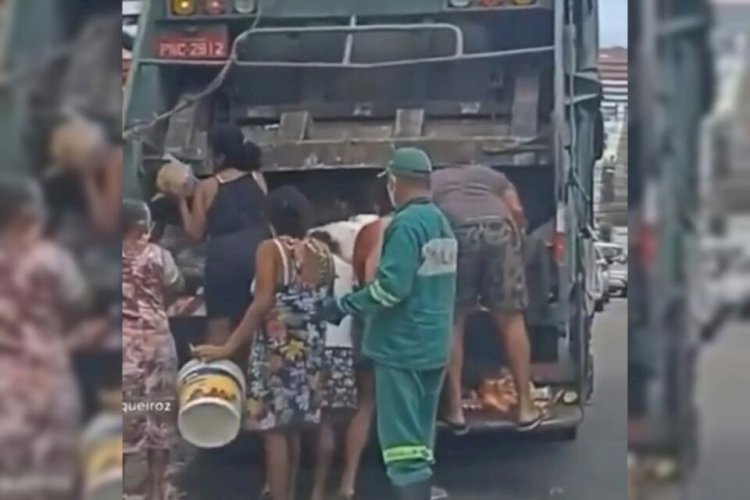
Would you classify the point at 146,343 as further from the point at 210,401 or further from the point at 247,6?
the point at 247,6

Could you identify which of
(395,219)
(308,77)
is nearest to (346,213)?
(395,219)

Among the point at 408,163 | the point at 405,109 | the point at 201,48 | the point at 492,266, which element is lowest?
the point at 492,266

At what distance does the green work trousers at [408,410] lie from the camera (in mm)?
3982

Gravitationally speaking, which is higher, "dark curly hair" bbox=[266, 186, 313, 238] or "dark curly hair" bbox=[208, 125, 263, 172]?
"dark curly hair" bbox=[208, 125, 263, 172]

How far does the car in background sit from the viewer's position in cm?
389

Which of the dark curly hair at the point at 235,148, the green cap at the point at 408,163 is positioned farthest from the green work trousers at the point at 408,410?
the dark curly hair at the point at 235,148

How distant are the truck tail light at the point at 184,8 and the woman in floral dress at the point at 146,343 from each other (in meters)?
0.57

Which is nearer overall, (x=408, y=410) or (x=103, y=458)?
(x=408, y=410)

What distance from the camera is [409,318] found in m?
3.97

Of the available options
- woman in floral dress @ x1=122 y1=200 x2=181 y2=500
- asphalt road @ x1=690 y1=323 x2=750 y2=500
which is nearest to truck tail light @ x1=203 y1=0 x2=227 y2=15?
woman in floral dress @ x1=122 y1=200 x2=181 y2=500

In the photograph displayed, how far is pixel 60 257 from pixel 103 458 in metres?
0.63

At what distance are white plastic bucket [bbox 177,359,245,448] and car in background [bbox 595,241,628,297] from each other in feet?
3.68

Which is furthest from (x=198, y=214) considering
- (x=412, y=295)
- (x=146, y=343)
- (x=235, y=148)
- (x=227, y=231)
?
(x=412, y=295)

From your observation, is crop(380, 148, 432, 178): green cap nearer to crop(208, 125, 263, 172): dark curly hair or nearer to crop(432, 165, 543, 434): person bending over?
crop(432, 165, 543, 434): person bending over
